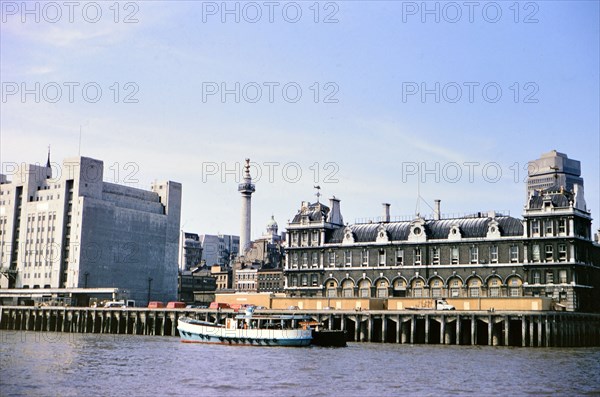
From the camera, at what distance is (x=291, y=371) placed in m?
67.1

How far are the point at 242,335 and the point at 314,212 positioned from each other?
169 feet

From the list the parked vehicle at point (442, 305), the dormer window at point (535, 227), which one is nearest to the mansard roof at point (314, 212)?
the parked vehicle at point (442, 305)

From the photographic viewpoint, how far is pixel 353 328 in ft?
375

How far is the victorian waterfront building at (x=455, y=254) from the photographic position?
11950 cm

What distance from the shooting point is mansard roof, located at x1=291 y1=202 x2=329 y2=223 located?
5753 inches

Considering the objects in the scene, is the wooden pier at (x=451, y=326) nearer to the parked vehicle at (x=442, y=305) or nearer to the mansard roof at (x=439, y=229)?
the parked vehicle at (x=442, y=305)

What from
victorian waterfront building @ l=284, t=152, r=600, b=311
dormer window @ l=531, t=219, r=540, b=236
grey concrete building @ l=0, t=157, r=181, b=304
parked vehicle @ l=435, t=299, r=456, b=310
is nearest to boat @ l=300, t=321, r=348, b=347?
parked vehicle @ l=435, t=299, r=456, b=310

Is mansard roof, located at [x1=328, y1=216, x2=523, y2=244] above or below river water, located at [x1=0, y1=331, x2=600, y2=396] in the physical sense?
above

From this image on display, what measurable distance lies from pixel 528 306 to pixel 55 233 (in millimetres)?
123244

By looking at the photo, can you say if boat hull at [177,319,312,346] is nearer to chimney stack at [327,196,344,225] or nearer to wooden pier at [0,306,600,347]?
wooden pier at [0,306,600,347]

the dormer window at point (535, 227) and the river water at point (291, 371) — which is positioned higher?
the dormer window at point (535, 227)

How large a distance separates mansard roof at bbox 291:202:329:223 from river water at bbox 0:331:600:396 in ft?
175

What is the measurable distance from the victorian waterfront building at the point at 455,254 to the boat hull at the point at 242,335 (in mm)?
38332

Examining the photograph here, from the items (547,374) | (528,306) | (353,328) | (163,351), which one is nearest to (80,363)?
(163,351)
